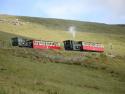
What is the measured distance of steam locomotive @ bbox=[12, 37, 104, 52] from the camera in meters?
93.0

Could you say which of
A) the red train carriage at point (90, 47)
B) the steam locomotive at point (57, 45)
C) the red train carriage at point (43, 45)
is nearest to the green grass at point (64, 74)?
the red train carriage at point (43, 45)

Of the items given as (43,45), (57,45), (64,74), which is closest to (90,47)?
(57,45)

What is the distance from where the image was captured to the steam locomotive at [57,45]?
93.0m

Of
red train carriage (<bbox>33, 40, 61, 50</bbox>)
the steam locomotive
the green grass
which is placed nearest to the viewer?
the green grass

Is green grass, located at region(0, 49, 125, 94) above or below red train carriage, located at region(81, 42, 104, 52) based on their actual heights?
below

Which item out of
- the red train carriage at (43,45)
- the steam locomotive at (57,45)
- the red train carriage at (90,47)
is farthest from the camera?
the red train carriage at (90,47)

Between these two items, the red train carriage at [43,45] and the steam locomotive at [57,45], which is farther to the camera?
the steam locomotive at [57,45]

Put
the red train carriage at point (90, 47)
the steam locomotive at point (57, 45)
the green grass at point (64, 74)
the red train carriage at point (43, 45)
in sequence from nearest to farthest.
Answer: the green grass at point (64, 74) → the red train carriage at point (43, 45) → the steam locomotive at point (57, 45) → the red train carriage at point (90, 47)

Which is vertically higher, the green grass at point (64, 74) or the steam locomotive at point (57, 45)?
the steam locomotive at point (57, 45)

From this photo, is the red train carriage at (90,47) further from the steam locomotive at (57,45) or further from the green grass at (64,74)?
the green grass at (64,74)

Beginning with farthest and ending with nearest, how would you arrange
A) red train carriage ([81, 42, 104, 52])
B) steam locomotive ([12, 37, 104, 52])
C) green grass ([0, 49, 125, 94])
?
red train carriage ([81, 42, 104, 52]) → steam locomotive ([12, 37, 104, 52]) → green grass ([0, 49, 125, 94])

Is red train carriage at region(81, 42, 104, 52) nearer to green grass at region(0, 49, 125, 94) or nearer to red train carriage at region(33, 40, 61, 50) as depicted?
red train carriage at region(33, 40, 61, 50)

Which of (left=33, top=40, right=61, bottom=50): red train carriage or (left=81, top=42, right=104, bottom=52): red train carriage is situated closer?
(left=33, top=40, right=61, bottom=50): red train carriage

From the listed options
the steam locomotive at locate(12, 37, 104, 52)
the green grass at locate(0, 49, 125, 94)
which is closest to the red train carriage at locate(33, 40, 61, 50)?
the steam locomotive at locate(12, 37, 104, 52)
